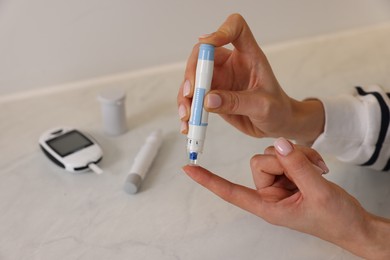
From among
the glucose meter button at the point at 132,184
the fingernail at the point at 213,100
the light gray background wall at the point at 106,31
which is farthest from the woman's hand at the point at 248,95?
the light gray background wall at the point at 106,31

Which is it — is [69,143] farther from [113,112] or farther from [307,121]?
[307,121]

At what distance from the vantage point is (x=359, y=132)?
0.70 meters

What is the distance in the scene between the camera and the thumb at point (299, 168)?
1.60 ft

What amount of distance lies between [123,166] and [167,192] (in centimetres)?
9

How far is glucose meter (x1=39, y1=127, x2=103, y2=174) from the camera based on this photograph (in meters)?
0.70

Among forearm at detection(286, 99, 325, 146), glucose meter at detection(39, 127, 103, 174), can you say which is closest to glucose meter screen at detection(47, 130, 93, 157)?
glucose meter at detection(39, 127, 103, 174)

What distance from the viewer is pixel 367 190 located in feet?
2.25

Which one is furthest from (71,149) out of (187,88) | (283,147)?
(283,147)

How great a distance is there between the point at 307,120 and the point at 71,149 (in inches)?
15.0

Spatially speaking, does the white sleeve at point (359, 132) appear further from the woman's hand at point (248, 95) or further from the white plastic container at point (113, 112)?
the white plastic container at point (113, 112)

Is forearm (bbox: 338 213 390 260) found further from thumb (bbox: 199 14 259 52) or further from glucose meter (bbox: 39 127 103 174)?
glucose meter (bbox: 39 127 103 174)

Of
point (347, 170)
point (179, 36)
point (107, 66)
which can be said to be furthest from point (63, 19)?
point (347, 170)

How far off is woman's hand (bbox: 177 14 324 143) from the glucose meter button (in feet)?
0.41

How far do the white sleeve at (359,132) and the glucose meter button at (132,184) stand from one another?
0.29 meters
